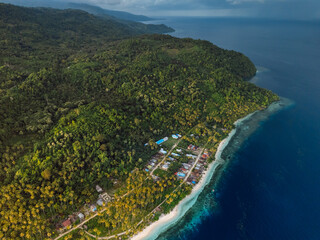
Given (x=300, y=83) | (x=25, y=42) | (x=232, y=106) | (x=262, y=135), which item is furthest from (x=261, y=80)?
(x=25, y=42)

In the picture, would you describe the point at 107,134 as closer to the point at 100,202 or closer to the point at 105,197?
the point at 105,197

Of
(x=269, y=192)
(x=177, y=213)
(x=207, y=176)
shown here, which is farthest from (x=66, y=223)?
(x=269, y=192)

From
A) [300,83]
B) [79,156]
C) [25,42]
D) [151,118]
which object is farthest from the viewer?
[25,42]

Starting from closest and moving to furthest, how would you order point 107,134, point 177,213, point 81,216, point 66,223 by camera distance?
1. point 66,223
2. point 81,216
3. point 177,213
4. point 107,134

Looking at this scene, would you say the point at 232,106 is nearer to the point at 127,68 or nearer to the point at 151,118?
the point at 151,118

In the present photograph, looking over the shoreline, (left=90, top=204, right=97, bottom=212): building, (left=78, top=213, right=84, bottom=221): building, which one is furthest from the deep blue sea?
(left=78, top=213, right=84, bottom=221): building

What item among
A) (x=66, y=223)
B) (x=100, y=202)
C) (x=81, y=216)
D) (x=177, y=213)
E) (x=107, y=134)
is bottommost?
(x=177, y=213)

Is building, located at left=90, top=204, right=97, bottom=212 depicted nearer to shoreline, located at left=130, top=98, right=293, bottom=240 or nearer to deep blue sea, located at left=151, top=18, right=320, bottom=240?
shoreline, located at left=130, top=98, right=293, bottom=240
